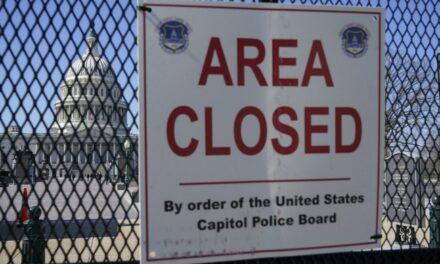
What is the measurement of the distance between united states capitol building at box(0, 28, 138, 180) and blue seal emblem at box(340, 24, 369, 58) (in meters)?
1.12

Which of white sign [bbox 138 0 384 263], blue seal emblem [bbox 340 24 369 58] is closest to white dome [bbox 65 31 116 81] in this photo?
white sign [bbox 138 0 384 263]

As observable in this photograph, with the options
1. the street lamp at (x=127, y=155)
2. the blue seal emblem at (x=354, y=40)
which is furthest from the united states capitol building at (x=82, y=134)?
the blue seal emblem at (x=354, y=40)

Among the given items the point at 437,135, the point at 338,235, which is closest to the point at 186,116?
the point at 338,235

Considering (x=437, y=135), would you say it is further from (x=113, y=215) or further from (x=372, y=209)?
(x=113, y=215)

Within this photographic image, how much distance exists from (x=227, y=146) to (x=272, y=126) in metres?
0.23

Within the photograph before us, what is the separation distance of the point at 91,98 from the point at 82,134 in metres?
0.19

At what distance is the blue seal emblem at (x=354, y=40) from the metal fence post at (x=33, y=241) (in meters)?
1.87

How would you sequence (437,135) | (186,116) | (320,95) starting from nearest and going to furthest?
(186,116), (320,95), (437,135)

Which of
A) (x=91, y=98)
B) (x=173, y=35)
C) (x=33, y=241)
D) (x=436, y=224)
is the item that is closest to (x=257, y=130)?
(x=173, y=35)

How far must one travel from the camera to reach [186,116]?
79.7 inches

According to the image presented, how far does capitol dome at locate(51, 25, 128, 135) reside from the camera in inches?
84.7

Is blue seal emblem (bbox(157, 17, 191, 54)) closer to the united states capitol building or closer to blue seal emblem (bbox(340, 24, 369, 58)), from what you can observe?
the united states capitol building

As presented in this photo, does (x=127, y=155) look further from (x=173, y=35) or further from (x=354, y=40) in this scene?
(x=354, y=40)

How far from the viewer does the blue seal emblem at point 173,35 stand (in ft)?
6.55
